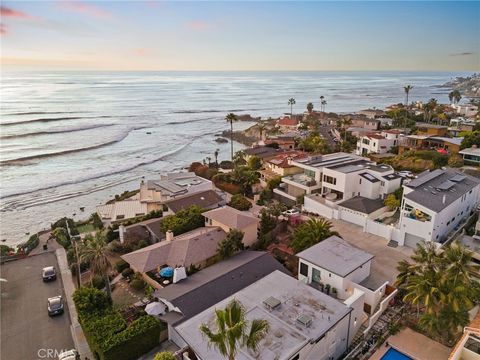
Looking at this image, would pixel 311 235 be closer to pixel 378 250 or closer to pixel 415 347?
pixel 378 250

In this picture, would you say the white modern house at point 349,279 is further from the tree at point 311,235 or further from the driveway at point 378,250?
the tree at point 311,235

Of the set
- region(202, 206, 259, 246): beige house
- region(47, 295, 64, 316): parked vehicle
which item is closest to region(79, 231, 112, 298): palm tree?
region(47, 295, 64, 316): parked vehicle

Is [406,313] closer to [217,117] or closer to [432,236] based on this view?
[432,236]

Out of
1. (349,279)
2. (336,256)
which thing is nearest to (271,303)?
(349,279)

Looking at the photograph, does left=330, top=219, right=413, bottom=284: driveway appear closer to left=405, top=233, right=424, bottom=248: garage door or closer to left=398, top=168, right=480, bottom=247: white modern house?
left=405, top=233, right=424, bottom=248: garage door

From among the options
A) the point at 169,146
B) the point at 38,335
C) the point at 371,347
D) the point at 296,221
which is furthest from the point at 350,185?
the point at 169,146
